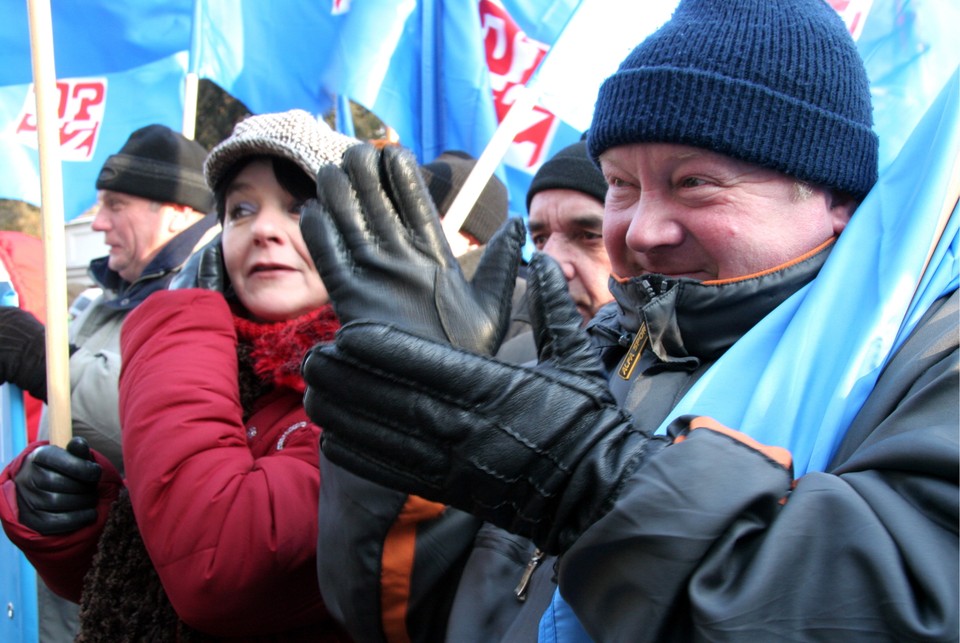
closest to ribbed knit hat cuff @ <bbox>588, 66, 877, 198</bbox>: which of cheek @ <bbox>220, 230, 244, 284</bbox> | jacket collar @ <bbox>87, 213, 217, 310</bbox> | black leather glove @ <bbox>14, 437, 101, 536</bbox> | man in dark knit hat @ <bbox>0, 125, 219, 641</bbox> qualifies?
cheek @ <bbox>220, 230, 244, 284</bbox>

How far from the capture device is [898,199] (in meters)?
1.14

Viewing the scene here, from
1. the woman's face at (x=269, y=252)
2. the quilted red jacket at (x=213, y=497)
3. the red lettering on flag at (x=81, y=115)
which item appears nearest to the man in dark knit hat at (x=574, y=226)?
the woman's face at (x=269, y=252)

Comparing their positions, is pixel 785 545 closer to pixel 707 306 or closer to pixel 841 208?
pixel 707 306

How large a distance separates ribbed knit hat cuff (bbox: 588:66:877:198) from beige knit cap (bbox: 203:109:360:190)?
2.51ft

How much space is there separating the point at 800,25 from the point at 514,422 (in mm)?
782

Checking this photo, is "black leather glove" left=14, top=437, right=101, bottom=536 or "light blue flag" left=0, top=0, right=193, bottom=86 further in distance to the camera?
"light blue flag" left=0, top=0, right=193, bottom=86

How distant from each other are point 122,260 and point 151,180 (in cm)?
37

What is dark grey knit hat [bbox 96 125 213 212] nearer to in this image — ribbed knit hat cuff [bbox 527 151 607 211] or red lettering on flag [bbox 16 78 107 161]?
red lettering on flag [bbox 16 78 107 161]

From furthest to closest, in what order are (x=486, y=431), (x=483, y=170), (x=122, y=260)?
(x=122, y=260)
(x=483, y=170)
(x=486, y=431)

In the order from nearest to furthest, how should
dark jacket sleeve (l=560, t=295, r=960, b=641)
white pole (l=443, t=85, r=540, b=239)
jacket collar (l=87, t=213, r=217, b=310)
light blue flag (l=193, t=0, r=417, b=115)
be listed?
1. dark jacket sleeve (l=560, t=295, r=960, b=641)
2. white pole (l=443, t=85, r=540, b=239)
3. jacket collar (l=87, t=213, r=217, b=310)
4. light blue flag (l=193, t=0, r=417, b=115)

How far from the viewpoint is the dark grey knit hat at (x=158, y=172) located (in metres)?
3.71

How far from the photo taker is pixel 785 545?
798 mm

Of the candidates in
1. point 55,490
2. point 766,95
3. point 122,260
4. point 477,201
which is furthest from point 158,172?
point 766,95

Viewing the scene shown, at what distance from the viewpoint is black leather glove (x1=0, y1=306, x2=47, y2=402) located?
2.35 metres
